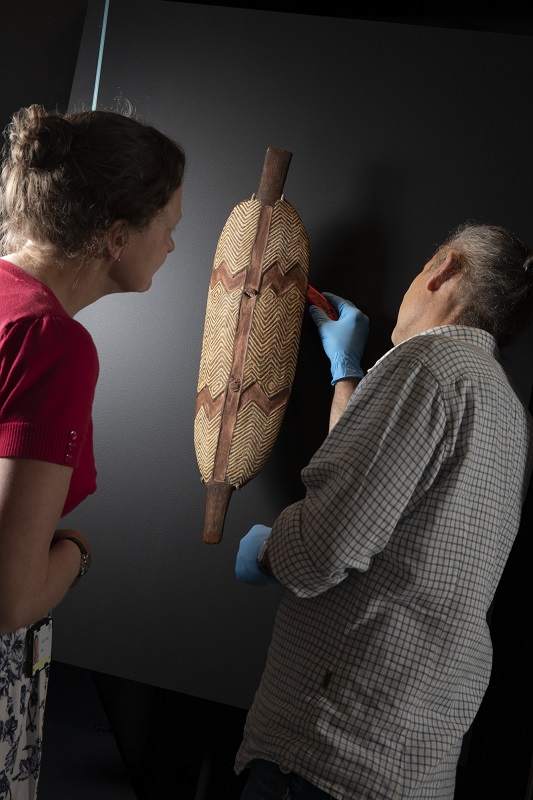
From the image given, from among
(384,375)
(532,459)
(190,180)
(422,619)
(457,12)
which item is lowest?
(422,619)

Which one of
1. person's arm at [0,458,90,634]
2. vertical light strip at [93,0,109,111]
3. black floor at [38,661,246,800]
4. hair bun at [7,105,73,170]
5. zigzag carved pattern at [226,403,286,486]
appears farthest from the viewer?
black floor at [38,661,246,800]

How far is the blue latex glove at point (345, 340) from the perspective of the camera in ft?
5.89

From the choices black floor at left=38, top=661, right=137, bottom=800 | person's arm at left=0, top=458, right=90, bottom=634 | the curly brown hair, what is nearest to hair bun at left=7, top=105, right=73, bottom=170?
the curly brown hair

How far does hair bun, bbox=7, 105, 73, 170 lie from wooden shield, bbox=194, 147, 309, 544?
0.73 m

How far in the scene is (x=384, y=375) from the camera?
4.08 ft

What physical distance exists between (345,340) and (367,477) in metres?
0.67

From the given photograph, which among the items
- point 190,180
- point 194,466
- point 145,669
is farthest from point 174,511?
point 190,180

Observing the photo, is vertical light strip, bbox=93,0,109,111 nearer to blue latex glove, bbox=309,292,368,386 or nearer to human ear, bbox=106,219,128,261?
blue latex glove, bbox=309,292,368,386

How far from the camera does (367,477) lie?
1172 mm

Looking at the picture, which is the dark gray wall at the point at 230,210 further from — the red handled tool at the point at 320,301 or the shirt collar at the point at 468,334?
the shirt collar at the point at 468,334

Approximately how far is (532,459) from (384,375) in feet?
1.17

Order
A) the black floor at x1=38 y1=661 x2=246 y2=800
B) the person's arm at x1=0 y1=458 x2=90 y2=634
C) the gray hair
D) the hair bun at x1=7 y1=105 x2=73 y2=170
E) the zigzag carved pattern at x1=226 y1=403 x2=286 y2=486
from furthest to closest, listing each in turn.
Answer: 1. the black floor at x1=38 y1=661 x2=246 y2=800
2. the zigzag carved pattern at x1=226 y1=403 x2=286 y2=486
3. the gray hair
4. the hair bun at x1=7 y1=105 x2=73 y2=170
5. the person's arm at x1=0 y1=458 x2=90 y2=634

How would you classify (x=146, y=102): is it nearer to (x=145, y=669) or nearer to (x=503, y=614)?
(x=145, y=669)

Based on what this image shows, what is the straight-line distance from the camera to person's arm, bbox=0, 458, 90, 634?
35.6 inches
